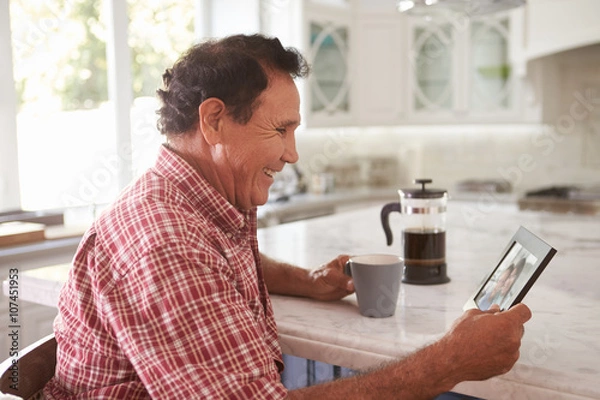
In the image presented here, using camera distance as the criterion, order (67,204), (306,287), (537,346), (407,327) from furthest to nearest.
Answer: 1. (67,204)
2. (306,287)
3. (407,327)
4. (537,346)

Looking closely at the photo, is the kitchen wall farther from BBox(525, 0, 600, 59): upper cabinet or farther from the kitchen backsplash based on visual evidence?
BBox(525, 0, 600, 59): upper cabinet

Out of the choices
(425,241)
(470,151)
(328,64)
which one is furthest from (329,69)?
(425,241)

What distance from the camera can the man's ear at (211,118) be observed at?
3.63 ft

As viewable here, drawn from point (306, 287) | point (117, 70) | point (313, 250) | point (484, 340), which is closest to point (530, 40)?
point (117, 70)

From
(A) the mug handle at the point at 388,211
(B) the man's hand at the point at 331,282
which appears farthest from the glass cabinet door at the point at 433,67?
(B) the man's hand at the point at 331,282

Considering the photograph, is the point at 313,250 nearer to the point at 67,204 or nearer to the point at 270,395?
the point at 270,395

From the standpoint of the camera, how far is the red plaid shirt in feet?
2.92

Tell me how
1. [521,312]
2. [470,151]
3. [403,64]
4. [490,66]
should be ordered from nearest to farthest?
[521,312]
[490,66]
[403,64]
[470,151]

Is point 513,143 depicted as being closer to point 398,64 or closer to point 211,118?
point 398,64

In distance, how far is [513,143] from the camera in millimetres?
4727

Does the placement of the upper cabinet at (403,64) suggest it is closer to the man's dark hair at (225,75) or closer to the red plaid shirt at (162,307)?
the man's dark hair at (225,75)

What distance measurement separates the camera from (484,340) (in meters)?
0.98

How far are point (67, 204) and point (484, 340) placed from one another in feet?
10.0

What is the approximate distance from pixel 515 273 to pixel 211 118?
2.00 ft
